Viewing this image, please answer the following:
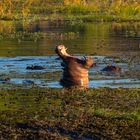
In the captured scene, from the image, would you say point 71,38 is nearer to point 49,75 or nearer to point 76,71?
point 49,75

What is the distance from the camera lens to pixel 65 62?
1648 cm

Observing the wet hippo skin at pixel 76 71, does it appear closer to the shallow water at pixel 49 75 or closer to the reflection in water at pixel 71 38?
the shallow water at pixel 49 75

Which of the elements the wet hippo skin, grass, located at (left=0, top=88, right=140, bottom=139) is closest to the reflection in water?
the wet hippo skin

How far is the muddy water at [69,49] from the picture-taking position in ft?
58.2

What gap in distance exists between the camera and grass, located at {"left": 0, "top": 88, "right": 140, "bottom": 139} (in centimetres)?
1082

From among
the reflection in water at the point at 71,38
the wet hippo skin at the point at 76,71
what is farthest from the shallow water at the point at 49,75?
the reflection in water at the point at 71,38

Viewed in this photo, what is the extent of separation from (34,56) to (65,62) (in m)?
8.11

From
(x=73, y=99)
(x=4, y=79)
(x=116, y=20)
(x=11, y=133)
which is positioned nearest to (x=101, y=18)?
(x=116, y=20)

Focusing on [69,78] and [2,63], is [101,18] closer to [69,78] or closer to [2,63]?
[2,63]

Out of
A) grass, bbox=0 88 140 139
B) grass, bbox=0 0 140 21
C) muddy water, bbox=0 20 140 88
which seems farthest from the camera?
grass, bbox=0 0 140 21

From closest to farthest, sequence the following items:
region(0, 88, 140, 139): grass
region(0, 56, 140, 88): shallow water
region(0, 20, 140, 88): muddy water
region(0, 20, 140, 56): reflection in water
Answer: region(0, 88, 140, 139): grass → region(0, 56, 140, 88): shallow water → region(0, 20, 140, 88): muddy water → region(0, 20, 140, 56): reflection in water

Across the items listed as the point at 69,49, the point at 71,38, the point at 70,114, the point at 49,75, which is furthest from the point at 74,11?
the point at 70,114

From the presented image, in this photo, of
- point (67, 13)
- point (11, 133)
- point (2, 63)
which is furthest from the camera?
point (67, 13)

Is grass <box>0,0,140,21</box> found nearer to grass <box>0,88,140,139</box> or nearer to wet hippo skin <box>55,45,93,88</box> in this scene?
wet hippo skin <box>55,45,93,88</box>
